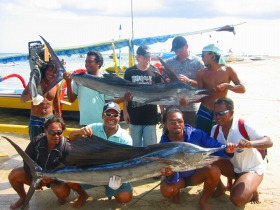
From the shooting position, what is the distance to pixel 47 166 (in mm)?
3381

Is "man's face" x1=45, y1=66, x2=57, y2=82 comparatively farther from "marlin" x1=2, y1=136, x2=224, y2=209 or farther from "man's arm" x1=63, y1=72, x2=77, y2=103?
"marlin" x1=2, y1=136, x2=224, y2=209

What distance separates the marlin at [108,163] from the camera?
2951 mm

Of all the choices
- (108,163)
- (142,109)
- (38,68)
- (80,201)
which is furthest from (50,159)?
(142,109)

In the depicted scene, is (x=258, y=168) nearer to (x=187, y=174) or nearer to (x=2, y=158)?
(x=187, y=174)

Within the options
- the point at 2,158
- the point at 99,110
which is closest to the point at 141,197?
the point at 99,110

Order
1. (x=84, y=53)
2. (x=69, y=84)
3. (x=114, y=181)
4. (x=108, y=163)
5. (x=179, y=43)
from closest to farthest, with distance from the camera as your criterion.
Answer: (x=114, y=181)
(x=108, y=163)
(x=69, y=84)
(x=179, y=43)
(x=84, y=53)

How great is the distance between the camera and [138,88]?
3.71m

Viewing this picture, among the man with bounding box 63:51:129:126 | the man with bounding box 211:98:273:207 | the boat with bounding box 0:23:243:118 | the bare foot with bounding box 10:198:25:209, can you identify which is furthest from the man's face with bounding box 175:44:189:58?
the boat with bounding box 0:23:243:118

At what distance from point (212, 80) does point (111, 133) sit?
1.38 metres

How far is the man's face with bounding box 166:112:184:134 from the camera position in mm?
3297

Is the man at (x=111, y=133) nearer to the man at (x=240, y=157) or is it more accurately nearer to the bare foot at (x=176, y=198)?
the bare foot at (x=176, y=198)

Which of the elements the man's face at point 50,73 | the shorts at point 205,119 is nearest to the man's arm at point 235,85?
the shorts at point 205,119

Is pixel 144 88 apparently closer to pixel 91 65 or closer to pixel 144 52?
Result: pixel 144 52

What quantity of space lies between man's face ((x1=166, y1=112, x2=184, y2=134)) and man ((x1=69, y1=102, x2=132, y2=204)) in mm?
502
